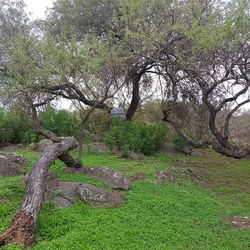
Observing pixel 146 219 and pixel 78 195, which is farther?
pixel 78 195

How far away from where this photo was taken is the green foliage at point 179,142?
9.78m

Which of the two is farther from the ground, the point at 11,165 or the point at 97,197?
the point at 11,165

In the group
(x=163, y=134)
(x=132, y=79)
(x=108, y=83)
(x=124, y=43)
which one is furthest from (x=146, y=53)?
(x=163, y=134)

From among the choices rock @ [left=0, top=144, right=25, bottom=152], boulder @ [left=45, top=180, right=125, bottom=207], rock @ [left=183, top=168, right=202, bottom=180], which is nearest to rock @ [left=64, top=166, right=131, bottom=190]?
boulder @ [left=45, top=180, right=125, bottom=207]

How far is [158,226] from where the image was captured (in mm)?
3576

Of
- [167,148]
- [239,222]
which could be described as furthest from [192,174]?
[167,148]

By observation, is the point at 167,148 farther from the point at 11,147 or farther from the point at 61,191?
the point at 61,191

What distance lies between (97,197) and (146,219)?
878mm

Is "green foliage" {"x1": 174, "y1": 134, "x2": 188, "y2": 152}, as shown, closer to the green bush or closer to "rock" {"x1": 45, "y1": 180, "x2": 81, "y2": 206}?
the green bush

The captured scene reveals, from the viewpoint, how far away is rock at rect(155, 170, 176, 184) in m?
5.67

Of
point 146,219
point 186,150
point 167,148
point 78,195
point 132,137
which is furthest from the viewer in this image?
point 186,150

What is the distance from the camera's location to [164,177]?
5.85m

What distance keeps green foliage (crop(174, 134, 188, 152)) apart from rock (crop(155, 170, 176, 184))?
12.0 ft

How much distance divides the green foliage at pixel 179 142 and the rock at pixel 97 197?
5.77 metres
